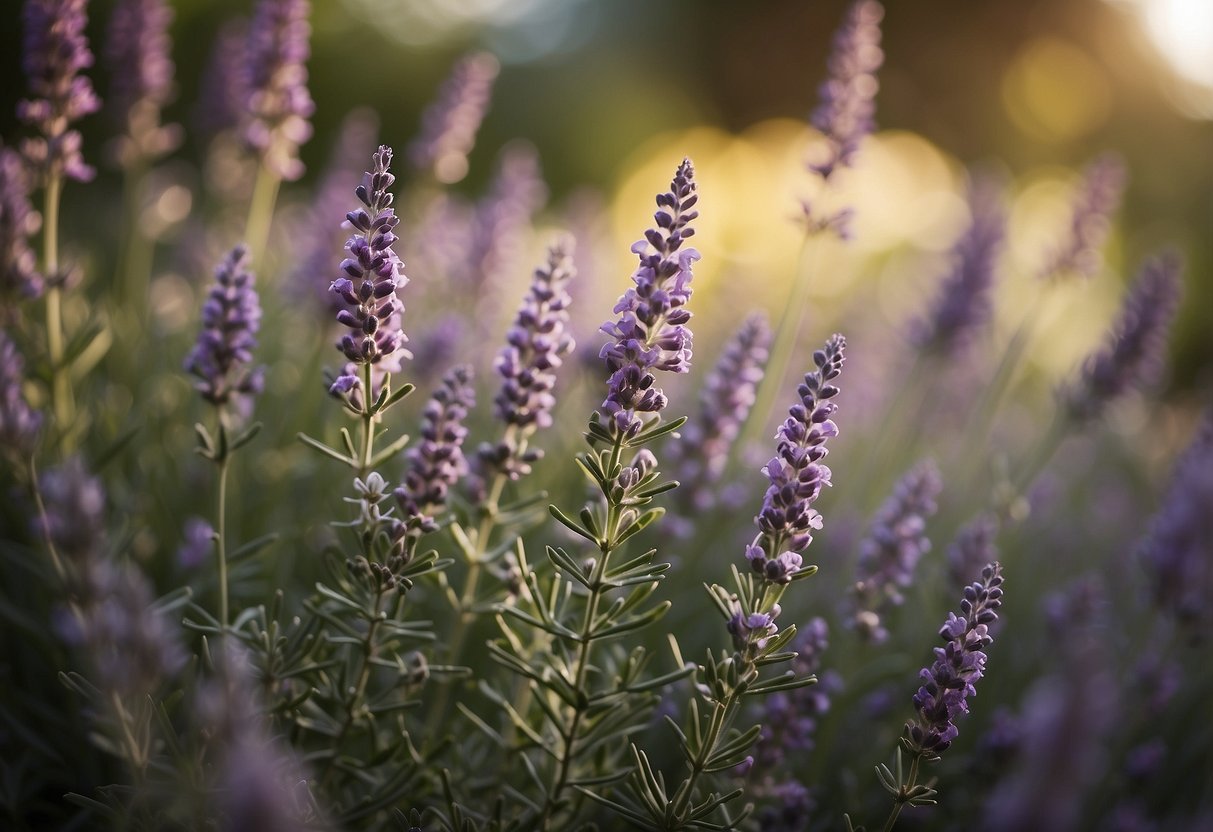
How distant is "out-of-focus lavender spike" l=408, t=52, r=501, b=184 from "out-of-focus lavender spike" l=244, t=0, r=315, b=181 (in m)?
0.68

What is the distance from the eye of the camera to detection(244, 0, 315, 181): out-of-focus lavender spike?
3.30 m

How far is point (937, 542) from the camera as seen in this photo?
14.3 ft

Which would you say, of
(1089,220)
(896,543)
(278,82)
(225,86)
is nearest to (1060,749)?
(896,543)

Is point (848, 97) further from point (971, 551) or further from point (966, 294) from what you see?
point (971, 551)

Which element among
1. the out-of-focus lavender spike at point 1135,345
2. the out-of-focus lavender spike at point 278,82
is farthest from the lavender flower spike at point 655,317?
the out-of-focus lavender spike at point 1135,345

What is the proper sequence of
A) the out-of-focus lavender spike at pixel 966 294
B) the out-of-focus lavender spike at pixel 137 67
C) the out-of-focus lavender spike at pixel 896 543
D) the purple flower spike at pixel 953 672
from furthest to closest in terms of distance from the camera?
the out-of-focus lavender spike at pixel 966 294 < the out-of-focus lavender spike at pixel 137 67 < the out-of-focus lavender spike at pixel 896 543 < the purple flower spike at pixel 953 672

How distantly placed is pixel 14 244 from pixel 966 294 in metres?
3.84

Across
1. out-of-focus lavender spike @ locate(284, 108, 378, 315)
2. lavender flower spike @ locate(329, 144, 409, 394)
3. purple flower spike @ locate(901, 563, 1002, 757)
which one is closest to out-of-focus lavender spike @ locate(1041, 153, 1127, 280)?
purple flower spike @ locate(901, 563, 1002, 757)

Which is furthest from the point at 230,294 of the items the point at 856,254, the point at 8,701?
the point at 856,254

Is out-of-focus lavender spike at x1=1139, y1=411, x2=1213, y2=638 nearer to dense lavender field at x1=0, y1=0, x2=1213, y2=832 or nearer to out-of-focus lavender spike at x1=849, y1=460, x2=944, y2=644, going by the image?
dense lavender field at x1=0, y1=0, x2=1213, y2=832

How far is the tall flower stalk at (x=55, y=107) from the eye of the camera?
2.65m

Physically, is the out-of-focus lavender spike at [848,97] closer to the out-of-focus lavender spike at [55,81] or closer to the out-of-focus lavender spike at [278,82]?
the out-of-focus lavender spike at [278,82]

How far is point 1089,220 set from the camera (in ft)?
13.6

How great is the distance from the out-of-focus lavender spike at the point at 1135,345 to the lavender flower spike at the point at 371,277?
121 inches
